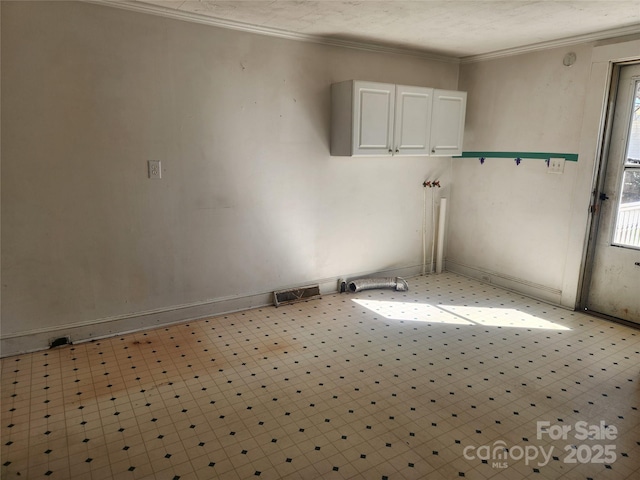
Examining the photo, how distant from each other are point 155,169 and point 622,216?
13.6 ft

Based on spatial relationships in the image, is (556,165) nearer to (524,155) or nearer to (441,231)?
(524,155)

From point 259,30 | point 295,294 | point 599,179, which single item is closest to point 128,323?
point 295,294

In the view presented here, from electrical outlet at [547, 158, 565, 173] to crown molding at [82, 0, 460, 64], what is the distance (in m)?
1.68

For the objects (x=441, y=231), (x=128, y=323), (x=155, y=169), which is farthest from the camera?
(x=441, y=231)

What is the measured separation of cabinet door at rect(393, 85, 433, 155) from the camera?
428 cm

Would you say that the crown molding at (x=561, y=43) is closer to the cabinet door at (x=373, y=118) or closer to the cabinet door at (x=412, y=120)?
the cabinet door at (x=412, y=120)

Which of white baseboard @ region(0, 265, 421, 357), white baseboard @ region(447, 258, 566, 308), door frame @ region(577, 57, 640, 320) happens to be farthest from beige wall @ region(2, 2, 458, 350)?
door frame @ region(577, 57, 640, 320)

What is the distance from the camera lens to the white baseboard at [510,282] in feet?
14.6

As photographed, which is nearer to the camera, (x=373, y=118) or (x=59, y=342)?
(x=59, y=342)

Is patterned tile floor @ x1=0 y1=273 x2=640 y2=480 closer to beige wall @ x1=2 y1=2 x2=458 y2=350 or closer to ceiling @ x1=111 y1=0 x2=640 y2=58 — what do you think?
beige wall @ x1=2 y1=2 x2=458 y2=350

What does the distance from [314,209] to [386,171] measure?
3.35 ft

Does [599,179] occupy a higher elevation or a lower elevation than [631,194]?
higher

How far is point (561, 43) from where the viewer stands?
4098 mm

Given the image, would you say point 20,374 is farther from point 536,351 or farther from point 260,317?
point 536,351
